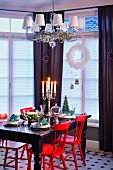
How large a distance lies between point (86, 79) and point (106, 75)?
523 mm

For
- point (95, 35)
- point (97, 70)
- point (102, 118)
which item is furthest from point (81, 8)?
point (102, 118)

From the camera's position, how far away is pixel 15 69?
5527 millimetres

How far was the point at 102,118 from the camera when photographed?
5.03 meters

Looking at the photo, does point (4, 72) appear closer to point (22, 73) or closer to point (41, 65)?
point (22, 73)

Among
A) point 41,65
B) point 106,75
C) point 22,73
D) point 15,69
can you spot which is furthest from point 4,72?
point 106,75

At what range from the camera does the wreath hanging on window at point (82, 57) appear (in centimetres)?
525

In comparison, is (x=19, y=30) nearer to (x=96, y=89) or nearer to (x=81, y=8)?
(x=81, y=8)

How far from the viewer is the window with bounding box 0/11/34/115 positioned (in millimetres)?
5488

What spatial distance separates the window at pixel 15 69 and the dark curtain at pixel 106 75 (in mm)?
1502

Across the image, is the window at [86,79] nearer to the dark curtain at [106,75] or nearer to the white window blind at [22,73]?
the dark curtain at [106,75]

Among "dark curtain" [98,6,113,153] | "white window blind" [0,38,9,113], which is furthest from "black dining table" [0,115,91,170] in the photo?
"white window blind" [0,38,9,113]

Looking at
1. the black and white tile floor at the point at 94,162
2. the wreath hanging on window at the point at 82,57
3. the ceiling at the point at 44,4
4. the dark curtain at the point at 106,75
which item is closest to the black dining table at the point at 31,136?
the black and white tile floor at the point at 94,162

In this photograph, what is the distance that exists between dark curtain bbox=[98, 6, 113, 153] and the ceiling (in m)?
0.21

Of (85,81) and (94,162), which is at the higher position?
(85,81)
